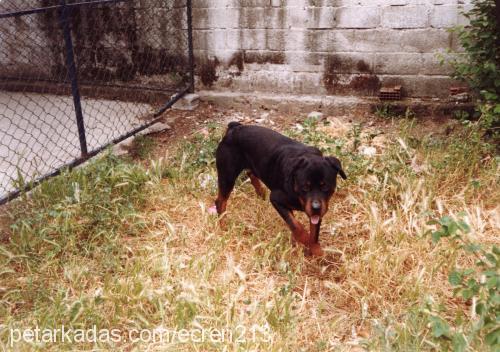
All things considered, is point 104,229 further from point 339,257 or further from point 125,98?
point 125,98

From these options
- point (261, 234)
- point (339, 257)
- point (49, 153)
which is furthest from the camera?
point (49, 153)

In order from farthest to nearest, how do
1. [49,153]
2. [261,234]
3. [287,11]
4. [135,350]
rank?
[287,11]
[49,153]
[261,234]
[135,350]

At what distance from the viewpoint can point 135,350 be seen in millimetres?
2441

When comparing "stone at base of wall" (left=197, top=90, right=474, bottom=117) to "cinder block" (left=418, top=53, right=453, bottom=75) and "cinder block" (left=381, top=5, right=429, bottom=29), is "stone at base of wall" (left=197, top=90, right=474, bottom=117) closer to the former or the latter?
"cinder block" (left=418, top=53, right=453, bottom=75)

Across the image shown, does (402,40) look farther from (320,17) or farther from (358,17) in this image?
(320,17)

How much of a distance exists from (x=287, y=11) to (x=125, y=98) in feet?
7.95

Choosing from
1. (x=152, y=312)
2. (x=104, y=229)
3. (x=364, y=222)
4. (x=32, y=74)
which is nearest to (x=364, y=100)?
(x=364, y=222)

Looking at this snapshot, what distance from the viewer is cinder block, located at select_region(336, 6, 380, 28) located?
17.5 feet

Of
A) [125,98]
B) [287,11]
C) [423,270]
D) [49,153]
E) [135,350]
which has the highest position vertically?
[287,11]

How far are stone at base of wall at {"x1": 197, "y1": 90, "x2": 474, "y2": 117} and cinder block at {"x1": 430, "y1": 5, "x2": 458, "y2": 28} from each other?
2.67ft

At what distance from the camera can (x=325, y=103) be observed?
5746 millimetres

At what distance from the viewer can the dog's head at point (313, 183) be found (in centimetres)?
290

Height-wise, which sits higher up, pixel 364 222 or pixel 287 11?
pixel 287 11

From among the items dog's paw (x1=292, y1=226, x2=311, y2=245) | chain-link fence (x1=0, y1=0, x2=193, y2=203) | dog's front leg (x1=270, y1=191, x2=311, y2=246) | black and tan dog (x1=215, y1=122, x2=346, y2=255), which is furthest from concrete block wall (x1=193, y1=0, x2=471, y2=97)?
dog's paw (x1=292, y1=226, x2=311, y2=245)
